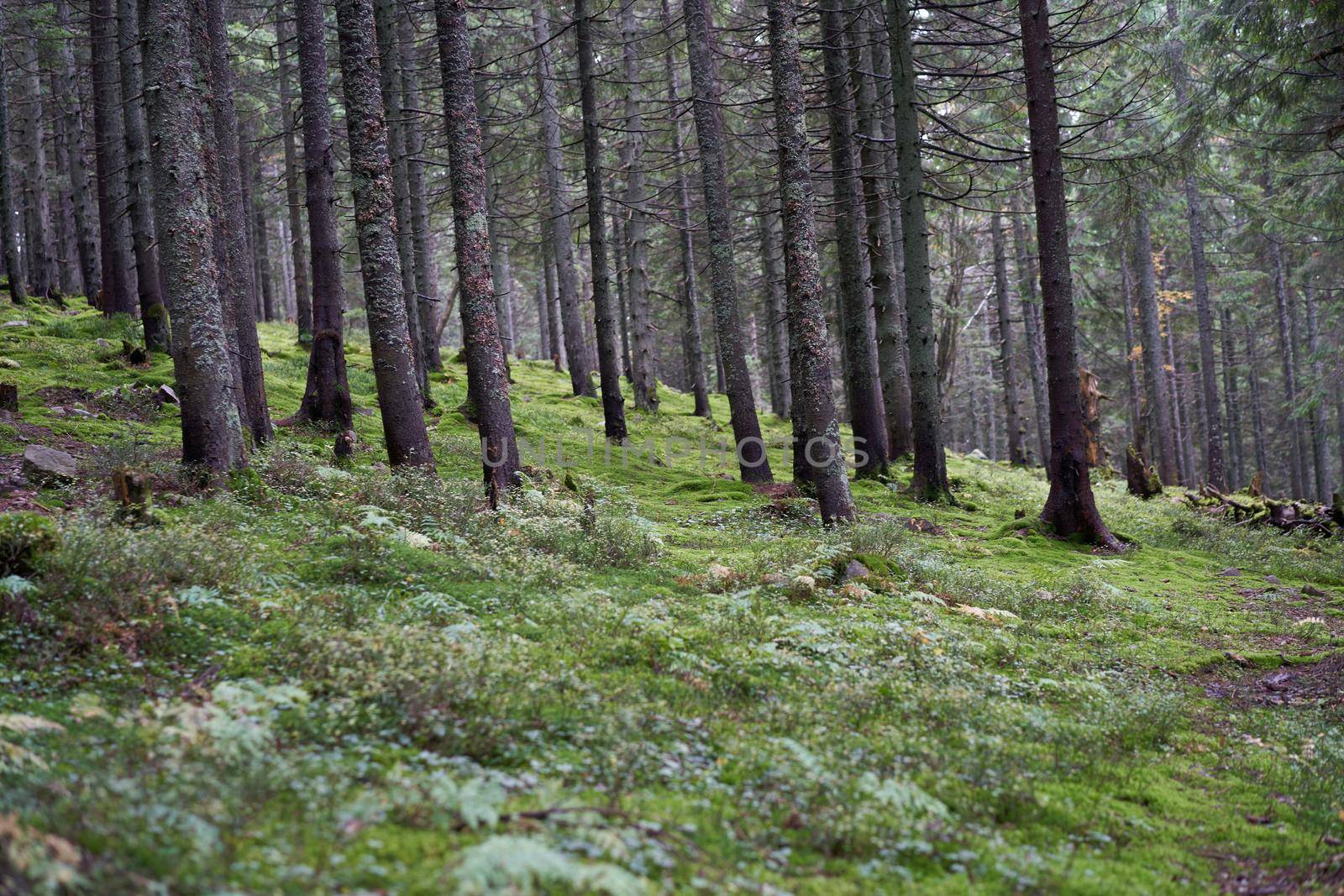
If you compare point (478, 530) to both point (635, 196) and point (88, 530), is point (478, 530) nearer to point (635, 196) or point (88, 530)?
point (88, 530)

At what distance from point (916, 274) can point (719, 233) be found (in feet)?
12.5

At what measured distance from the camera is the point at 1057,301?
12938mm

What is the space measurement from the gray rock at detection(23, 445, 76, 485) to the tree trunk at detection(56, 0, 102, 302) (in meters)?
17.9

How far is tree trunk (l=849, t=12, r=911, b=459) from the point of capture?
18.0 metres

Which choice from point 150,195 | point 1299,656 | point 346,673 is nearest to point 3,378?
point 150,195

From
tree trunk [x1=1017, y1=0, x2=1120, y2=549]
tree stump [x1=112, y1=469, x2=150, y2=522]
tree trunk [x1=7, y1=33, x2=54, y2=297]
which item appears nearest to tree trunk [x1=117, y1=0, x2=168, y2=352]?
tree trunk [x1=7, y1=33, x2=54, y2=297]

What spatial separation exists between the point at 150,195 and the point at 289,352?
6.89 meters

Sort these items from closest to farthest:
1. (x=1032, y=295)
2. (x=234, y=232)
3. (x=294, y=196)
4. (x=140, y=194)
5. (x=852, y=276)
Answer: (x=234, y=232) → (x=852, y=276) → (x=140, y=194) → (x=294, y=196) → (x=1032, y=295)

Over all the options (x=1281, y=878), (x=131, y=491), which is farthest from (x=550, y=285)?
(x=1281, y=878)

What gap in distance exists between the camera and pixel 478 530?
875cm

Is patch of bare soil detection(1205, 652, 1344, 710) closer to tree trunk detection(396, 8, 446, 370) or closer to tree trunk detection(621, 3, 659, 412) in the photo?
tree trunk detection(396, 8, 446, 370)

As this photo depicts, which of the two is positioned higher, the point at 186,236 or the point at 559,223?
the point at 559,223

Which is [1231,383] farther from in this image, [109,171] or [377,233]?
[109,171]

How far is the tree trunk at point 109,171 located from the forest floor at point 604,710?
11.9 m
